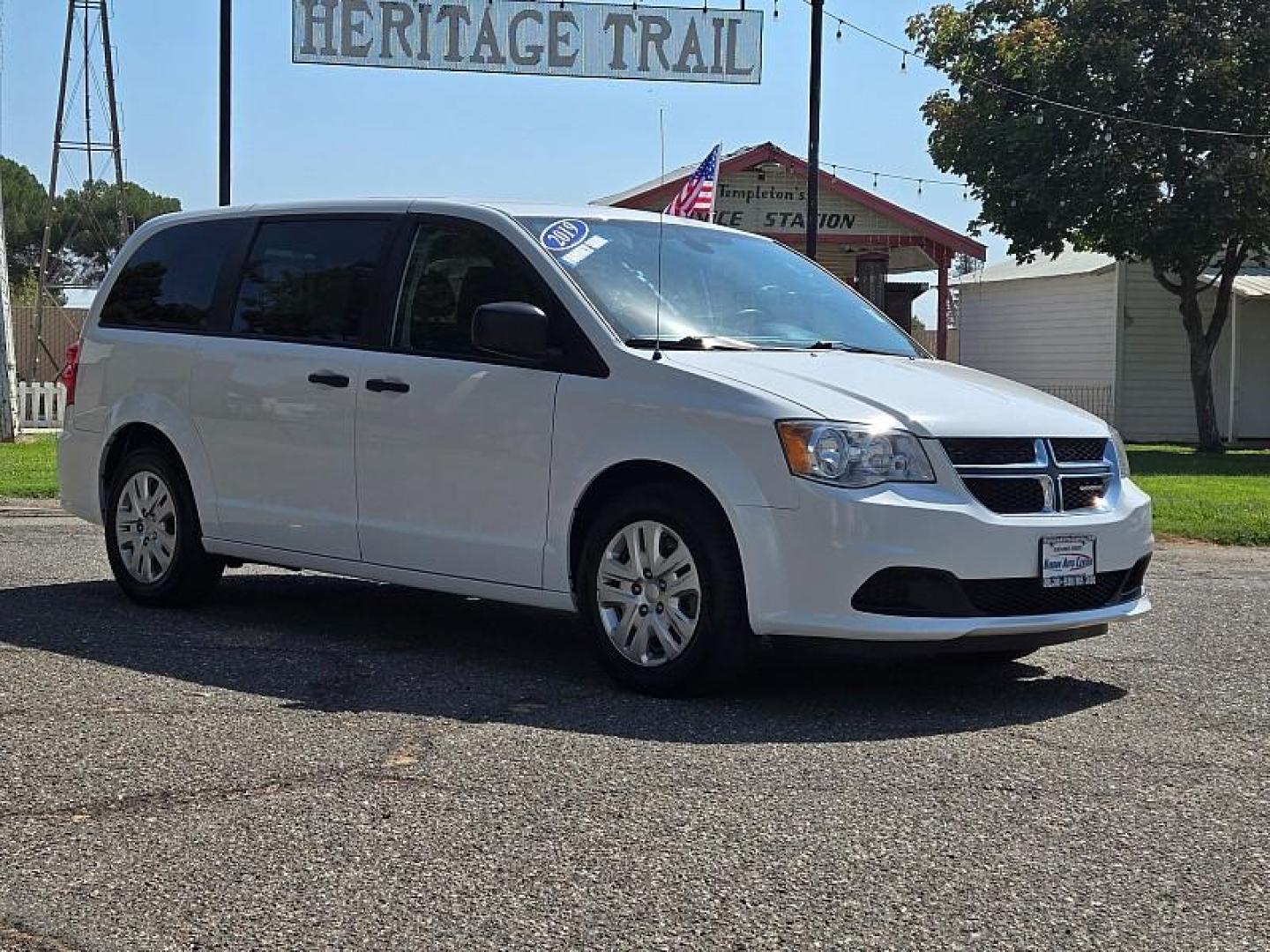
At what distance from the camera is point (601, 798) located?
517cm

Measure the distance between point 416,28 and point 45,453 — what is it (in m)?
6.61

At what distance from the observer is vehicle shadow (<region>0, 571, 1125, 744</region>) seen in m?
6.34

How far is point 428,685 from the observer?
22.6 feet

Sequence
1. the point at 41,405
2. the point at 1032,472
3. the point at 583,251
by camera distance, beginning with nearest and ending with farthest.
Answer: the point at 1032,472 < the point at 583,251 < the point at 41,405

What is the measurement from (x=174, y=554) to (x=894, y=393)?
3.74 meters

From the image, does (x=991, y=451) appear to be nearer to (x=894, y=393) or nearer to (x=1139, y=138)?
Answer: (x=894, y=393)

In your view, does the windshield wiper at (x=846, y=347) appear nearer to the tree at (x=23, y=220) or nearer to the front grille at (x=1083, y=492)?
the front grille at (x=1083, y=492)

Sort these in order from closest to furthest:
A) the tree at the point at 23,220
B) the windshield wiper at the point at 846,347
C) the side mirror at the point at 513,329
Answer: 1. the side mirror at the point at 513,329
2. the windshield wiper at the point at 846,347
3. the tree at the point at 23,220

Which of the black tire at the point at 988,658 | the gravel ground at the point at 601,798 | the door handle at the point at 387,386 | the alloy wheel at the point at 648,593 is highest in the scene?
the door handle at the point at 387,386

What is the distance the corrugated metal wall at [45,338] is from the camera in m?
34.1

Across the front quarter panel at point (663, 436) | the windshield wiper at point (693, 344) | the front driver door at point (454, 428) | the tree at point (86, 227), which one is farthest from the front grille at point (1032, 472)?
the tree at point (86, 227)

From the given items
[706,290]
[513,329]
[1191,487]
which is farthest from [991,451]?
[1191,487]

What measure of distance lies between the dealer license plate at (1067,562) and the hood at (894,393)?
1.33 feet

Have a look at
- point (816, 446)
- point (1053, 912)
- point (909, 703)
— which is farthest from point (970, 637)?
point (1053, 912)
